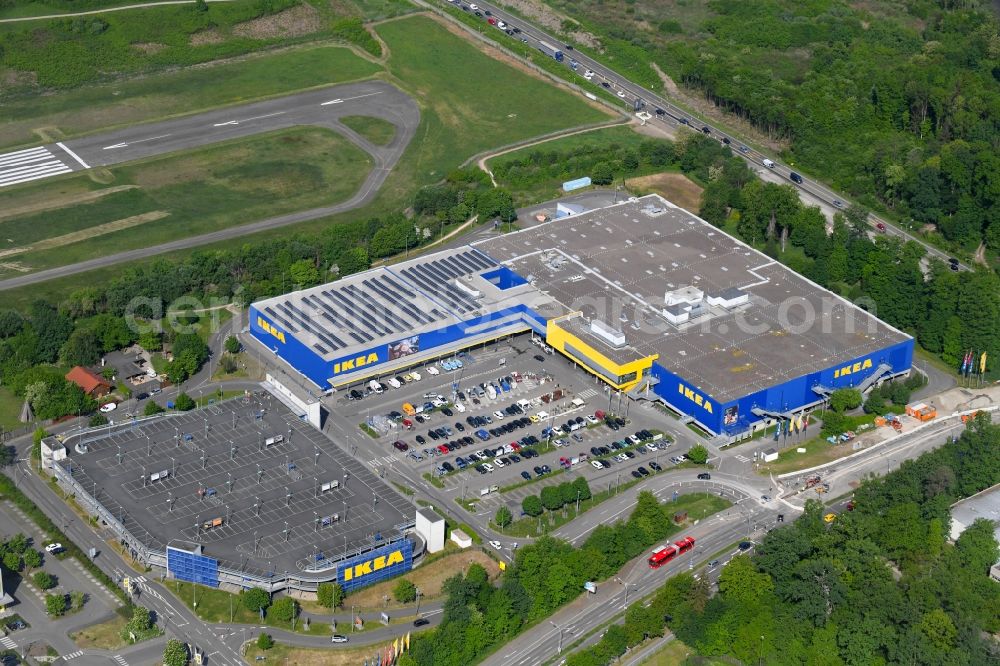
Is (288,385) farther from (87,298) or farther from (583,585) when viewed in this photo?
(583,585)

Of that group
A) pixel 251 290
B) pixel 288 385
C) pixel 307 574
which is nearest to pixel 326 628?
pixel 307 574

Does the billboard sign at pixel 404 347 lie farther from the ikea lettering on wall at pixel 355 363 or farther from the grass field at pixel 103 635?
the grass field at pixel 103 635

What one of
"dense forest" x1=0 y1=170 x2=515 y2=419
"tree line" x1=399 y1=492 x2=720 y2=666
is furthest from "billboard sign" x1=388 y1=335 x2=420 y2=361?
"tree line" x1=399 y1=492 x2=720 y2=666

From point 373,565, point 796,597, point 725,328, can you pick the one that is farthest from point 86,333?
point 796,597

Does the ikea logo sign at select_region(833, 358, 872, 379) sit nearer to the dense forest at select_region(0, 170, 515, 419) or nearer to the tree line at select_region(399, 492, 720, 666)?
the tree line at select_region(399, 492, 720, 666)

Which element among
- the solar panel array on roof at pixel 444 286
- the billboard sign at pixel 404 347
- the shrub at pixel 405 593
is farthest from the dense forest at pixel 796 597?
the solar panel array on roof at pixel 444 286

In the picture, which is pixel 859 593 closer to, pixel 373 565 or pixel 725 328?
pixel 373 565
